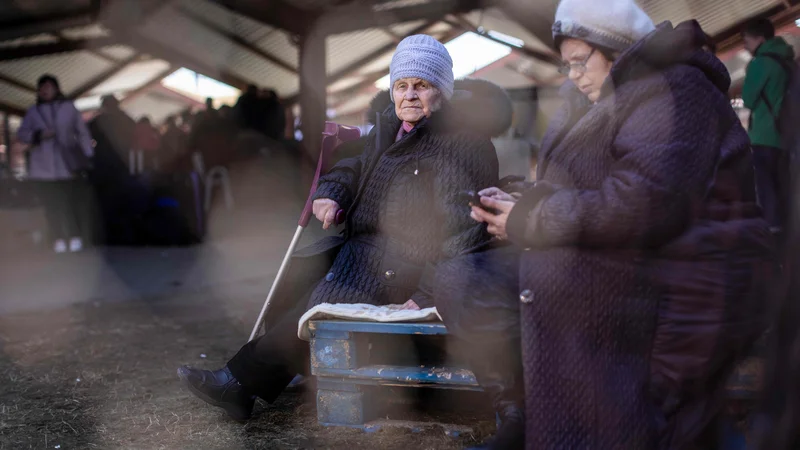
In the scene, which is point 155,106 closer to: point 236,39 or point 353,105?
point 353,105

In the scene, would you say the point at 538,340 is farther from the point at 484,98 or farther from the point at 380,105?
the point at 380,105

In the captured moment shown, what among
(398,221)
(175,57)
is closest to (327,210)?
(398,221)

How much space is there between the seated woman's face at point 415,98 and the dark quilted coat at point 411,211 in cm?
4

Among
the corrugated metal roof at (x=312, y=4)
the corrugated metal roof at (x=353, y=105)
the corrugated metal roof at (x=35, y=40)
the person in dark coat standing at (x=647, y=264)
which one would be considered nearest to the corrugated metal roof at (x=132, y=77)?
the corrugated metal roof at (x=35, y=40)

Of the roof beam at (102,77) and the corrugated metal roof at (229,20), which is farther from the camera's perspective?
the roof beam at (102,77)

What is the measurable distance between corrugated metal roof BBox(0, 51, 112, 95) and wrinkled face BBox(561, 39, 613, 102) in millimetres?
14086

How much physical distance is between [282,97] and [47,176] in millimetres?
9551

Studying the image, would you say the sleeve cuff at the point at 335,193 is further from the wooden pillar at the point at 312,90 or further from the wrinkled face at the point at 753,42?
the wooden pillar at the point at 312,90

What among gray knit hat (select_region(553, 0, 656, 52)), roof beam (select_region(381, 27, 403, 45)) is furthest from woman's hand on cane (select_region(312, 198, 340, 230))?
roof beam (select_region(381, 27, 403, 45))

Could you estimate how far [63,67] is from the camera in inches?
587

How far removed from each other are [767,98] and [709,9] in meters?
6.00

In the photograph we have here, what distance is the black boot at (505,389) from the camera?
2.00 meters

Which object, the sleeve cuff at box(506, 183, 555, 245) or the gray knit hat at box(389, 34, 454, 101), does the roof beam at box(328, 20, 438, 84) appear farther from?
the sleeve cuff at box(506, 183, 555, 245)

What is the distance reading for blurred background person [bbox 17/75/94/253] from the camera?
291 inches
